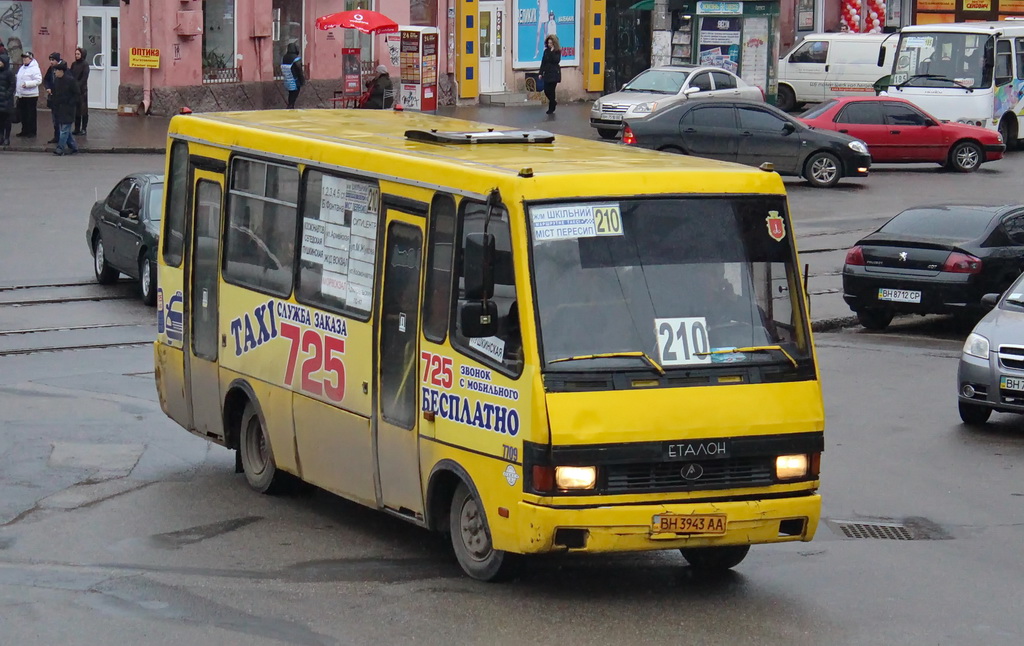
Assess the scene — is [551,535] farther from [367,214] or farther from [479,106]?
[479,106]

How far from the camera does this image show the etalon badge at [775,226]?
9086mm

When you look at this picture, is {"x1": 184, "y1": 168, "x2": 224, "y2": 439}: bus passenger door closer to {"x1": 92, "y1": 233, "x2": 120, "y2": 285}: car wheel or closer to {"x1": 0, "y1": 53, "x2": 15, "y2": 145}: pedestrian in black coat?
{"x1": 92, "y1": 233, "x2": 120, "y2": 285}: car wheel

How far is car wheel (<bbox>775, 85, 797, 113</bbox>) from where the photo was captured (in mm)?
47781

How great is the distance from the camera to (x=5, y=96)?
33.2 m

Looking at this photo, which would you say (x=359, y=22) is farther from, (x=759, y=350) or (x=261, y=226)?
(x=759, y=350)

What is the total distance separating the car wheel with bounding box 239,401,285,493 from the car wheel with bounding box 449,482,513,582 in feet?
8.28

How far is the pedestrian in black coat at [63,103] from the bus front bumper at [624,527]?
84.4 ft

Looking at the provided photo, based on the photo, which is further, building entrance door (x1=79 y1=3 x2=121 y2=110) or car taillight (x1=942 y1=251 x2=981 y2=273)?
building entrance door (x1=79 y1=3 x2=121 y2=110)

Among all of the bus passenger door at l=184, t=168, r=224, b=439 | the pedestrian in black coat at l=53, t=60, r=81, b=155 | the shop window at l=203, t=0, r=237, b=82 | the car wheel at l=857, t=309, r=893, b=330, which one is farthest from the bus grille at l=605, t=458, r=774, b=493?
the shop window at l=203, t=0, r=237, b=82

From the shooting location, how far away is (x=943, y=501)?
11.9m

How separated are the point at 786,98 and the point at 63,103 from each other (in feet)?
74.4

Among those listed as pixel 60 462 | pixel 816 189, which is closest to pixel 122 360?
pixel 60 462

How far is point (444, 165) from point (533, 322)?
4.29ft

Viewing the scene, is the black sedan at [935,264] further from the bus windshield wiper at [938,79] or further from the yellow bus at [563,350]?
the bus windshield wiper at [938,79]
